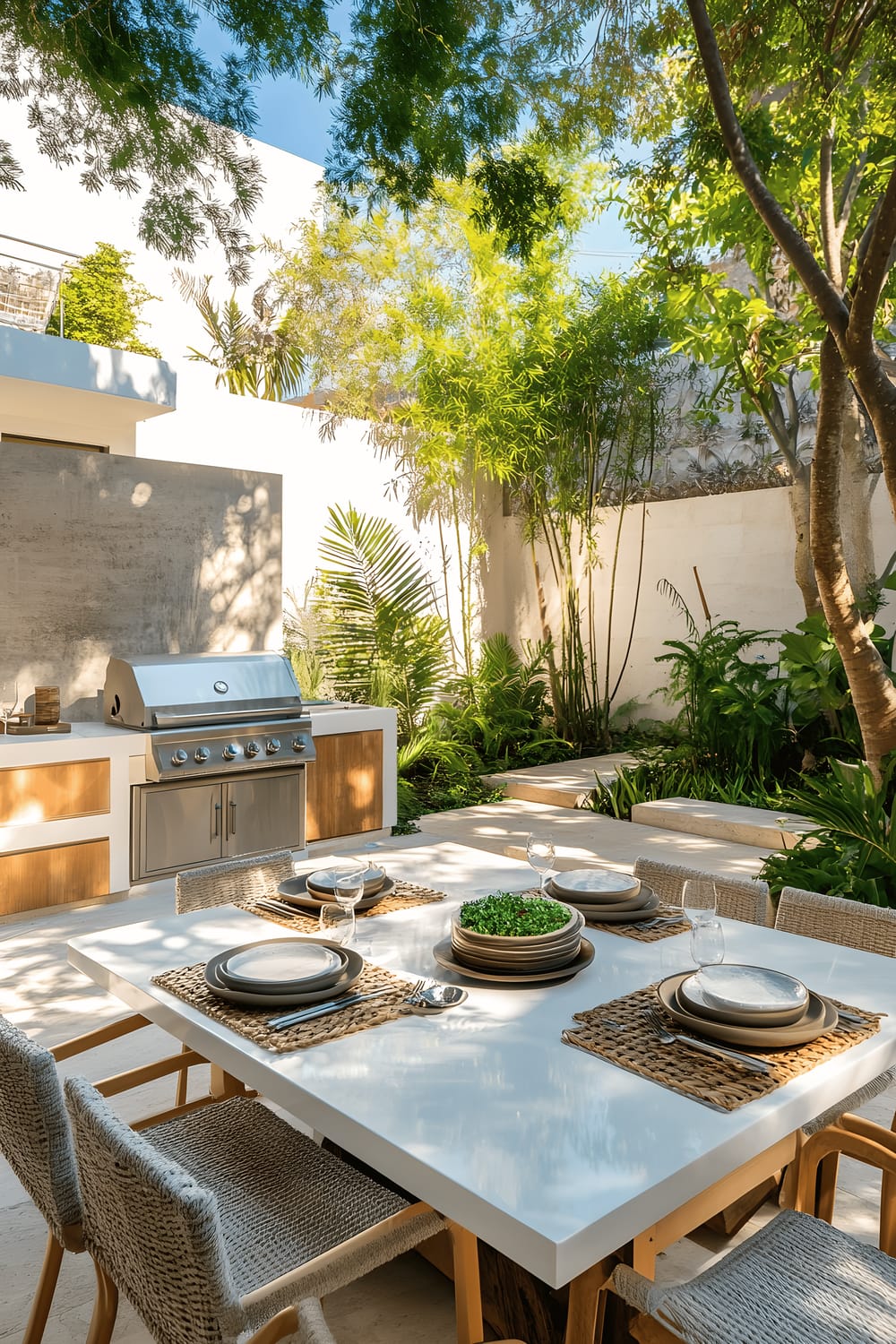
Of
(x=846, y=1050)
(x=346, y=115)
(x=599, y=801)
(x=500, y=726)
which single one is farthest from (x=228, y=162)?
(x=500, y=726)

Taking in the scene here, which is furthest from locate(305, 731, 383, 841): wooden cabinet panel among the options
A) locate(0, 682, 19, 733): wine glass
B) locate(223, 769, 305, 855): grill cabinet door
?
locate(0, 682, 19, 733): wine glass

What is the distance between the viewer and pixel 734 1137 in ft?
4.17

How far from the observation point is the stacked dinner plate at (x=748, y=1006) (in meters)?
1.53

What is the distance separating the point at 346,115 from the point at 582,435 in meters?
5.21

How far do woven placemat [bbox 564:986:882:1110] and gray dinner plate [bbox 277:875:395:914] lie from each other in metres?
0.75

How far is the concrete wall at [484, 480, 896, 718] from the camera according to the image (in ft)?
26.8

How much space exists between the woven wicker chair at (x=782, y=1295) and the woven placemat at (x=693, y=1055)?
0.26m

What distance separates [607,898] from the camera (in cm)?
218

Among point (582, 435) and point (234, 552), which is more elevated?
point (582, 435)

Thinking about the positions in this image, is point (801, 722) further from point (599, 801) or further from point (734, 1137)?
point (734, 1137)

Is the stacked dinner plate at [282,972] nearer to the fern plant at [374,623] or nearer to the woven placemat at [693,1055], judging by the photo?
the woven placemat at [693,1055]

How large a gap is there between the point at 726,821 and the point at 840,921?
4.04 metres

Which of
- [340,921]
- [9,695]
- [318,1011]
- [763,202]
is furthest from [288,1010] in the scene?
[9,695]

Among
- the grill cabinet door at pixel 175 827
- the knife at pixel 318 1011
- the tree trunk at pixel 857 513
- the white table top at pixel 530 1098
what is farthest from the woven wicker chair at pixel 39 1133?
the tree trunk at pixel 857 513
